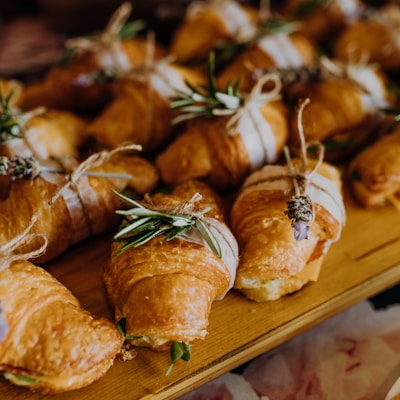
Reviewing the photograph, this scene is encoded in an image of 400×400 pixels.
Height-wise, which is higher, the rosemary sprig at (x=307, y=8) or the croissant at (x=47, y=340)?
the rosemary sprig at (x=307, y=8)

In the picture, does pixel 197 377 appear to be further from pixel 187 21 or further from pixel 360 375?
pixel 187 21

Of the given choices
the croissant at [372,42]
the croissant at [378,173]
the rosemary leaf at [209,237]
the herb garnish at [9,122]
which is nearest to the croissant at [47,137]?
the herb garnish at [9,122]

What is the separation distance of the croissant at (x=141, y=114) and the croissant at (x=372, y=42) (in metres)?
0.91

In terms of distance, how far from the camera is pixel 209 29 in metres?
2.42

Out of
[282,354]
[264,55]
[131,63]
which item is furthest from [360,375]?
[131,63]

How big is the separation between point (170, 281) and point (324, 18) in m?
1.87

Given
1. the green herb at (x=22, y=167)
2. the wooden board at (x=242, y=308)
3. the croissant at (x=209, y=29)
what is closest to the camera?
the wooden board at (x=242, y=308)

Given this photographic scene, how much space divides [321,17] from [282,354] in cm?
177

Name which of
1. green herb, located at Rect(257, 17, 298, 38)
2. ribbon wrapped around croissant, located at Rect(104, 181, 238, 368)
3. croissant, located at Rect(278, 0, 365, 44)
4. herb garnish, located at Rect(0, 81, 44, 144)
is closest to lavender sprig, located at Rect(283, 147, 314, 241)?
ribbon wrapped around croissant, located at Rect(104, 181, 238, 368)

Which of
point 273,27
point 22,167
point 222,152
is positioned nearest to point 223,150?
point 222,152

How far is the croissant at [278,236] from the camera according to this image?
4.79ft

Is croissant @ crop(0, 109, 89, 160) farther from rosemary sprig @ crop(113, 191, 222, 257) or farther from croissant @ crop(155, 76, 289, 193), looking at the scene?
rosemary sprig @ crop(113, 191, 222, 257)

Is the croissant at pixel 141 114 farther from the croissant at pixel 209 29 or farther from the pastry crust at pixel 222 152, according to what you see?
the croissant at pixel 209 29

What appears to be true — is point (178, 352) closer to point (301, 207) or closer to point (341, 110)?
point (301, 207)
